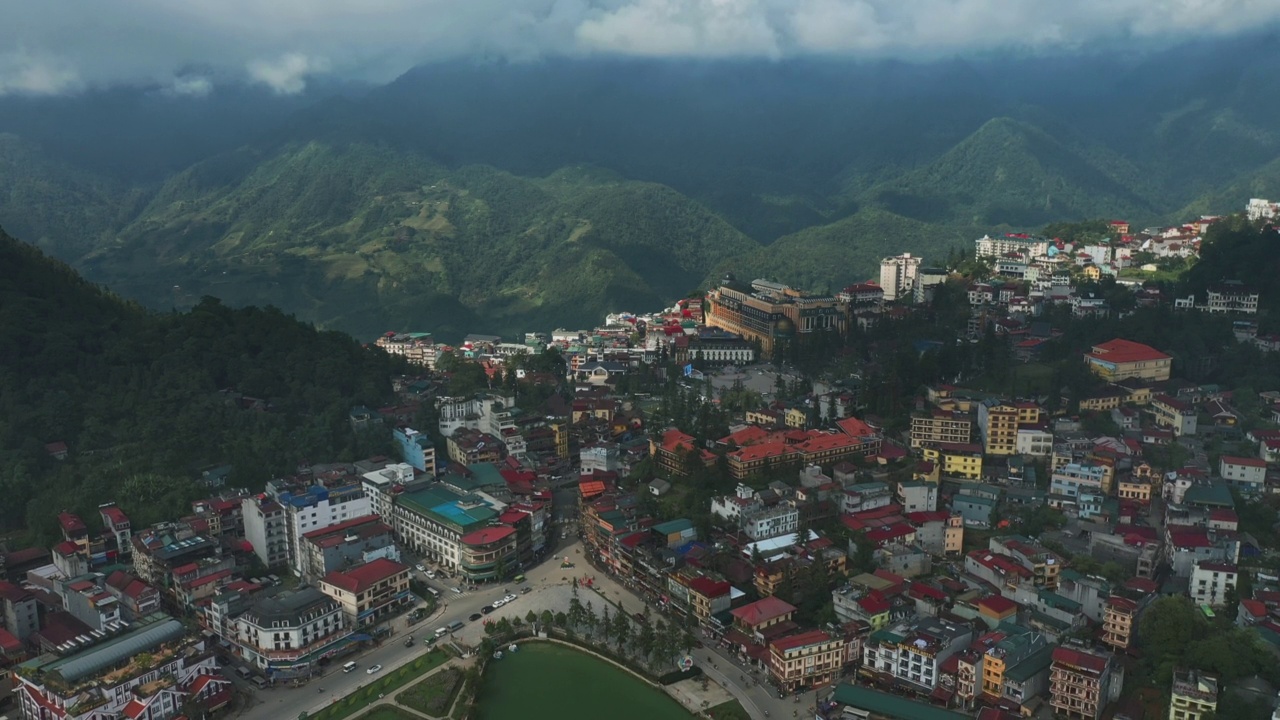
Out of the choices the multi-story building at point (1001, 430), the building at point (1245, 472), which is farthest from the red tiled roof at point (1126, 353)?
the building at point (1245, 472)

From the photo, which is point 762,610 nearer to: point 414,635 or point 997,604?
point 997,604

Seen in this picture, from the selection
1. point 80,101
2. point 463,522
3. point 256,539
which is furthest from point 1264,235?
point 80,101

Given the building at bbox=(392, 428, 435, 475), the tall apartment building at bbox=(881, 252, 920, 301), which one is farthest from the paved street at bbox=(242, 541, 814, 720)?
the tall apartment building at bbox=(881, 252, 920, 301)

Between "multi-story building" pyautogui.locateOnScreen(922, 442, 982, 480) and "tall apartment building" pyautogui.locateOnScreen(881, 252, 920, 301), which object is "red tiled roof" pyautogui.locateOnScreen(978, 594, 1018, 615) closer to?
"multi-story building" pyautogui.locateOnScreen(922, 442, 982, 480)

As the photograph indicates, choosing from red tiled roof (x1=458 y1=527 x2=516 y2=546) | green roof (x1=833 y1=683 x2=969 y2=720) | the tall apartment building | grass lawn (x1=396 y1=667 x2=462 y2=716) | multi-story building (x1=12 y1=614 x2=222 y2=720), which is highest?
the tall apartment building

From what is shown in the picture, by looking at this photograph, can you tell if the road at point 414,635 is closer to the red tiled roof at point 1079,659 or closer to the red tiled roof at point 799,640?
the red tiled roof at point 799,640

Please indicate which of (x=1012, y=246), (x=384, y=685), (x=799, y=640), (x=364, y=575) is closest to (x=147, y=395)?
(x=364, y=575)

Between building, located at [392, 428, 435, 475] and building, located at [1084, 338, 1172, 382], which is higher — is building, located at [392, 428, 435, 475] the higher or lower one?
the lower one
